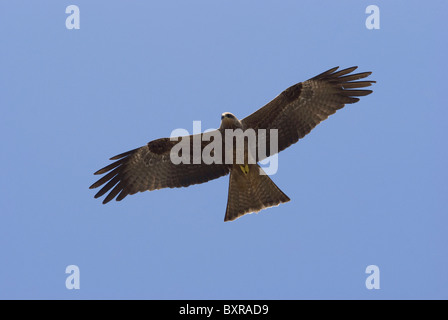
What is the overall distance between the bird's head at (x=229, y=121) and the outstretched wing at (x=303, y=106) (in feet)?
1.02

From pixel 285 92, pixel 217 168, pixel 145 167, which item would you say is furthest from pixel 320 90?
pixel 145 167

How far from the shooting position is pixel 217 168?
37.7ft

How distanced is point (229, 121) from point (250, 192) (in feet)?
4.29

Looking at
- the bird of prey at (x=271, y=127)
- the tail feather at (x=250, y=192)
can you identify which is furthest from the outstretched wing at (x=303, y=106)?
the tail feather at (x=250, y=192)

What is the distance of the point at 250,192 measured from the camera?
11117 mm

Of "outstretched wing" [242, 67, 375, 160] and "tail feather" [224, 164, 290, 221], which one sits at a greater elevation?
"outstretched wing" [242, 67, 375, 160]

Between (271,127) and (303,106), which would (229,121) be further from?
(303,106)

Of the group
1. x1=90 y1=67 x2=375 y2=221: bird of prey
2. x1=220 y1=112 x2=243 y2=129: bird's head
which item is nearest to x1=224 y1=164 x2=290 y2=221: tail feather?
x1=90 y1=67 x2=375 y2=221: bird of prey

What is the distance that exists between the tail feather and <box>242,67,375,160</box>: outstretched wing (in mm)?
439

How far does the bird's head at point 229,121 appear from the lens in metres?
10.8

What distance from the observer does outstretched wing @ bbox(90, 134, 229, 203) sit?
11547mm

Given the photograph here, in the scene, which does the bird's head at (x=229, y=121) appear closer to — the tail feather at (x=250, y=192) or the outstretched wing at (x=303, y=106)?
the outstretched wing at (x=303, y=106)

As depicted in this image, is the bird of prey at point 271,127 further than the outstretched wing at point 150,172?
No

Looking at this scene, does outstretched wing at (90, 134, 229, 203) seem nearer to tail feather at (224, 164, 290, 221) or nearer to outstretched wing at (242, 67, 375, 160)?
tail feather at (224, 164, 290, 221)
